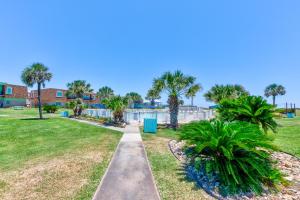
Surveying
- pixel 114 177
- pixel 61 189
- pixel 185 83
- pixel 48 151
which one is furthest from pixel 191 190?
pixel 185 83

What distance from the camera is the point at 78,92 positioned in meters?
33.3

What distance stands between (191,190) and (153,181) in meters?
1.37

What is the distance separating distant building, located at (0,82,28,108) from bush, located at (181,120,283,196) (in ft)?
194

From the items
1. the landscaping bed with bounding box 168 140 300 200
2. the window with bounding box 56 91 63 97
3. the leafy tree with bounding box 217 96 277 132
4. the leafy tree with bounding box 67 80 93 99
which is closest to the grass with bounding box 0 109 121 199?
the landscaping bed with bounding box 168 140 300 200

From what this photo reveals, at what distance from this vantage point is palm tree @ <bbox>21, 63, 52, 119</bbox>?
2795cm

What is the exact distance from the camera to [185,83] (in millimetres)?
21547

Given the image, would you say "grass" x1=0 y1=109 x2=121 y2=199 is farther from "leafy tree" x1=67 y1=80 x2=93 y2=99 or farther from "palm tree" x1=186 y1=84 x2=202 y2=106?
"leafy tree" x1=67 y1=80 x2=93 y2=99

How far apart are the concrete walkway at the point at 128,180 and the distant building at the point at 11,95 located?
54933 mm

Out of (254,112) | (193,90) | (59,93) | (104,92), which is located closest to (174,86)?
(193,90)

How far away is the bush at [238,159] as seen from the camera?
18.9 feet

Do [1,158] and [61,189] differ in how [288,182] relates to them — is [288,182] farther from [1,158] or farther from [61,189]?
[1,158]

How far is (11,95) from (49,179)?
2260 inches

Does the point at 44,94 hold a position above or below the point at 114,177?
above

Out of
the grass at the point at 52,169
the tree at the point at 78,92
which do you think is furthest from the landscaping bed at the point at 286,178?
the tree at the point at 78,92
